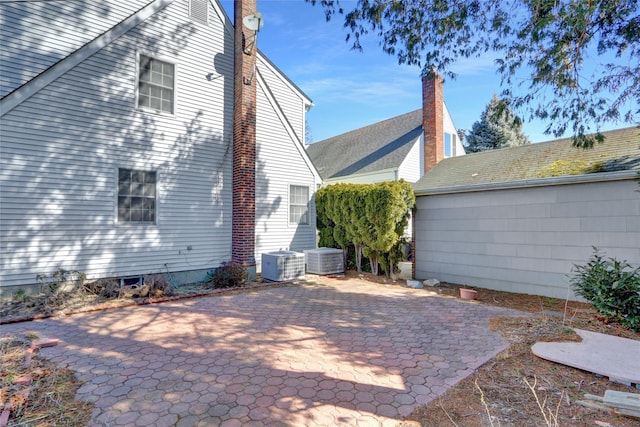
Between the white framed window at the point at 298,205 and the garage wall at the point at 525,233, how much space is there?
3728 millimetres

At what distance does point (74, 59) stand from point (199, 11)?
3605 mm

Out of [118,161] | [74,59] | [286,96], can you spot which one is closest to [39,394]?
[118,161]

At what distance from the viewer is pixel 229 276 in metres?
8.16

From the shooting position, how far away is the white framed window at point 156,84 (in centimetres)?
802

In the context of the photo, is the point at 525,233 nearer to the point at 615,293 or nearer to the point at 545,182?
the point at 545,182

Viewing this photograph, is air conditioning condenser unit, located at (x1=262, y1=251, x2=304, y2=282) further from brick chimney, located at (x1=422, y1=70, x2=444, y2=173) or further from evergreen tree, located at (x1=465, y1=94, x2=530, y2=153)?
evergreen tree, located at (x1=465, y1=94, x2=530, y2=153)

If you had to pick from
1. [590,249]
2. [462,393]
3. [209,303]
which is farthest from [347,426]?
[590,249]

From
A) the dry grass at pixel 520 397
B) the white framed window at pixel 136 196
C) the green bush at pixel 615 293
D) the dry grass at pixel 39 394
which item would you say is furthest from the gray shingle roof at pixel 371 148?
the dry grass at pixel 39 394

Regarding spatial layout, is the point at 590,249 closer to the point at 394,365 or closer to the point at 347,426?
the point at 394,365

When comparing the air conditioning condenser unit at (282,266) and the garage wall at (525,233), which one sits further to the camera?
the air conditioning condenser unit at (282,266)

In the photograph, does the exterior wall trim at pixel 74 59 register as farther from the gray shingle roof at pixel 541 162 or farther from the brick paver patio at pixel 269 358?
the gray shingle roof at pixel 541 162

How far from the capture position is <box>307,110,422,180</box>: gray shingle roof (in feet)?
51.6

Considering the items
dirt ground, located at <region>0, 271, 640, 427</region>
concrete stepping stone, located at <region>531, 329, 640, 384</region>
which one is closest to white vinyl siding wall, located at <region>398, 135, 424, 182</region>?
dirt ground, located at <region>0, 271, 640, 427</region>

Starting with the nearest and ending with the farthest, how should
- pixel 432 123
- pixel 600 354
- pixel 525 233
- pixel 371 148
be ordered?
pixel 600 354, pixel 525 233, pixel 432 123, pixel 371 148
